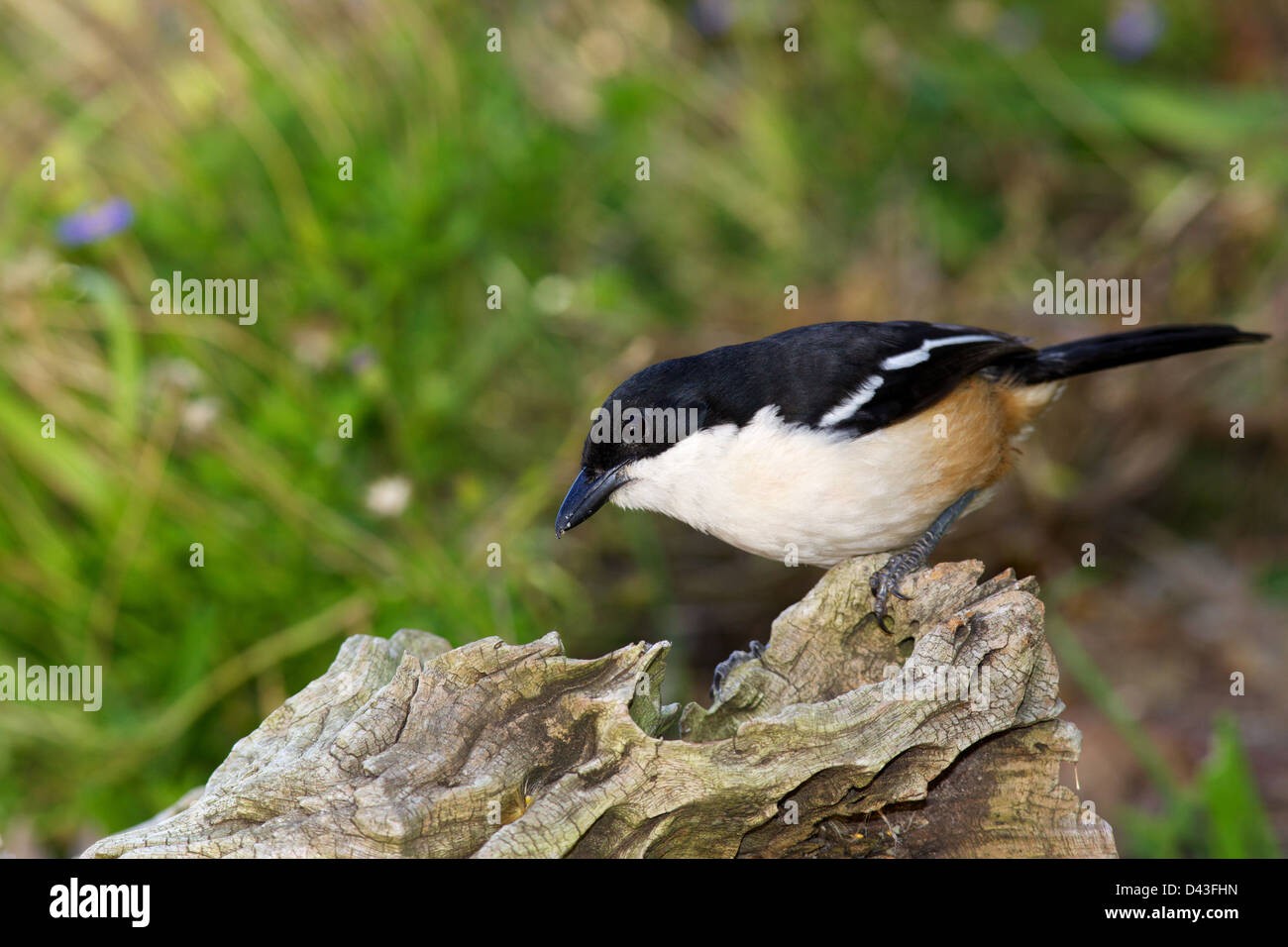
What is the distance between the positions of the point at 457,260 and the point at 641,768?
11.6ft

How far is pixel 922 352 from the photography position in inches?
155

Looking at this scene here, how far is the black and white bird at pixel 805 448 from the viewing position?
3.51m

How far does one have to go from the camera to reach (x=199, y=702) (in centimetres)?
453

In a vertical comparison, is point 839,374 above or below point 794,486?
above

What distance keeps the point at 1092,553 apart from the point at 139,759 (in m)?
4.28

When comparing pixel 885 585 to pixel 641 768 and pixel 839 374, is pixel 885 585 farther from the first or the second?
pixel 641 768

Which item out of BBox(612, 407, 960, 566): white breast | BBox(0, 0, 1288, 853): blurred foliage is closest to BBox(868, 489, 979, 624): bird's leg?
BBox(612, 407, 960, 566): white breast

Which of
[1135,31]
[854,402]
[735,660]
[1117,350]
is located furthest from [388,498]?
[1135,31]

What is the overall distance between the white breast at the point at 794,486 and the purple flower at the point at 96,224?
2530 millimetres

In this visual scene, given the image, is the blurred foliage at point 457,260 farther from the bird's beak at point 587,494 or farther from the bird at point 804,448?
the bird at point 804,448

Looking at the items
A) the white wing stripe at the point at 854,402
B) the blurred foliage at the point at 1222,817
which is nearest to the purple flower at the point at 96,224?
the white wing stripe at the point at 854,402

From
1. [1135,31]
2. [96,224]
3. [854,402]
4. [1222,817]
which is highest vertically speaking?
[1135,31]

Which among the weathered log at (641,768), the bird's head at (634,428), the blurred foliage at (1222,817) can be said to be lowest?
the blurred foliage at (1222,817)
